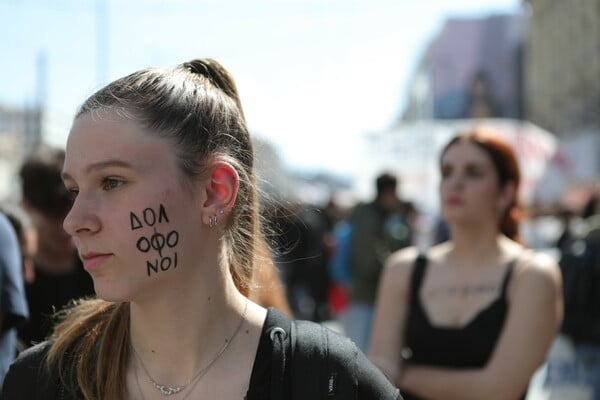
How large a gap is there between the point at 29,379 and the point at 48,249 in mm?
2124

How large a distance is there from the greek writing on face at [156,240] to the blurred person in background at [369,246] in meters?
5.33

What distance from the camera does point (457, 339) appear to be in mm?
3055

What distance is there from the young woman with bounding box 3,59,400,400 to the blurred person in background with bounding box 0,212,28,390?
761 mm

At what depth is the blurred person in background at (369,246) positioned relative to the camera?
716 centimetres

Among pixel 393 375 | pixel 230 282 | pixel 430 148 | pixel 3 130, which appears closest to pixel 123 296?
pixel 230 282

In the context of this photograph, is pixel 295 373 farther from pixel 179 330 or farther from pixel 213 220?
pixel 213 220

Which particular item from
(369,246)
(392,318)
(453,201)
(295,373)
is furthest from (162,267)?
(369,246)

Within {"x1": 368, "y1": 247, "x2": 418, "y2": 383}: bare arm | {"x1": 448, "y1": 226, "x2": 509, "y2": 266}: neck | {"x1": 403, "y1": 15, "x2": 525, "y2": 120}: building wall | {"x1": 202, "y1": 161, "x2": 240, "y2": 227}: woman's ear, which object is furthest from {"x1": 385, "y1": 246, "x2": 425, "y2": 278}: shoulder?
{"x1": 403, "y1": 15, "x2": 525, "y2": 120}: building wall

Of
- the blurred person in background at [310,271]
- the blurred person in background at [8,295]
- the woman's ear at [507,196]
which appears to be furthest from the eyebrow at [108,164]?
the blurred person in background at [310,271]

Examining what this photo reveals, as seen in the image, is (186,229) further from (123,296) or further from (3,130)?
(3,130)

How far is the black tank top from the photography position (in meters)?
3.03

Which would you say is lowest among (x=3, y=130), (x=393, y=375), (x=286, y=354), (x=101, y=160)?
(x=3, y=130)

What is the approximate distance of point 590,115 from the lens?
38969 mm

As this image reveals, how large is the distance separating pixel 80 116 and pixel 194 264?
0.44 metres
